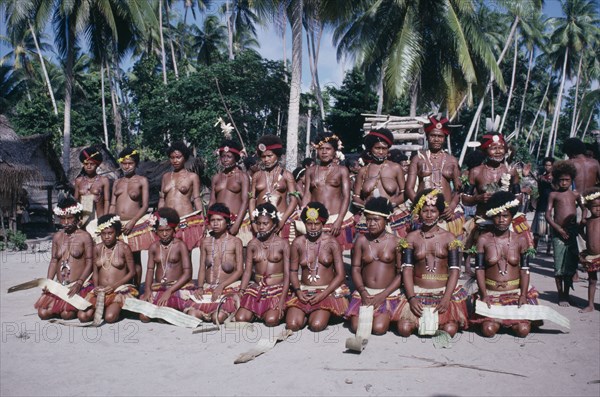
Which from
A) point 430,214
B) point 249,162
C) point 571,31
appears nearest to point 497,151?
point 430,214

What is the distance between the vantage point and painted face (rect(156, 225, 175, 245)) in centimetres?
603

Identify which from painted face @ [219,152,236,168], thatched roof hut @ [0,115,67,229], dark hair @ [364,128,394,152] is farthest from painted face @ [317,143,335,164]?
thatched roof hut @ [0,115,67,229]

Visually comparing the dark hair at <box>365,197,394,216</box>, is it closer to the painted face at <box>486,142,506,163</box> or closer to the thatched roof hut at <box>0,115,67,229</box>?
the painted face at <box>486,142,506,163</box>

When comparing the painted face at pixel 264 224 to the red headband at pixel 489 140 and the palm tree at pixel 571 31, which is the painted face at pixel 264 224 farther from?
the palm tree at pixel 571 31

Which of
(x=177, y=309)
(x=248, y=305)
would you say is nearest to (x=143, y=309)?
(x=177, y=309)

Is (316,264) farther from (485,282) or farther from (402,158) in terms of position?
(402,158)

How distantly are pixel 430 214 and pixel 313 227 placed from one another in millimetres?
1222

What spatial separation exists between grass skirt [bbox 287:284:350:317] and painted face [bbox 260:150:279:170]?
72.7 inches

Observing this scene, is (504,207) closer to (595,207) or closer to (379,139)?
(595,207)

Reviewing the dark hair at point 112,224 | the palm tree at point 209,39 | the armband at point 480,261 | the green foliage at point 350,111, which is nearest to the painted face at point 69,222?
the dark hair at point 112,224

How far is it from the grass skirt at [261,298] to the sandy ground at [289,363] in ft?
1.04

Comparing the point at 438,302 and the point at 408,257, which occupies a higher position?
the point at 408,257

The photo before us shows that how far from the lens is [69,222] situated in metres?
6.20

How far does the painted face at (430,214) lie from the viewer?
5.29m
